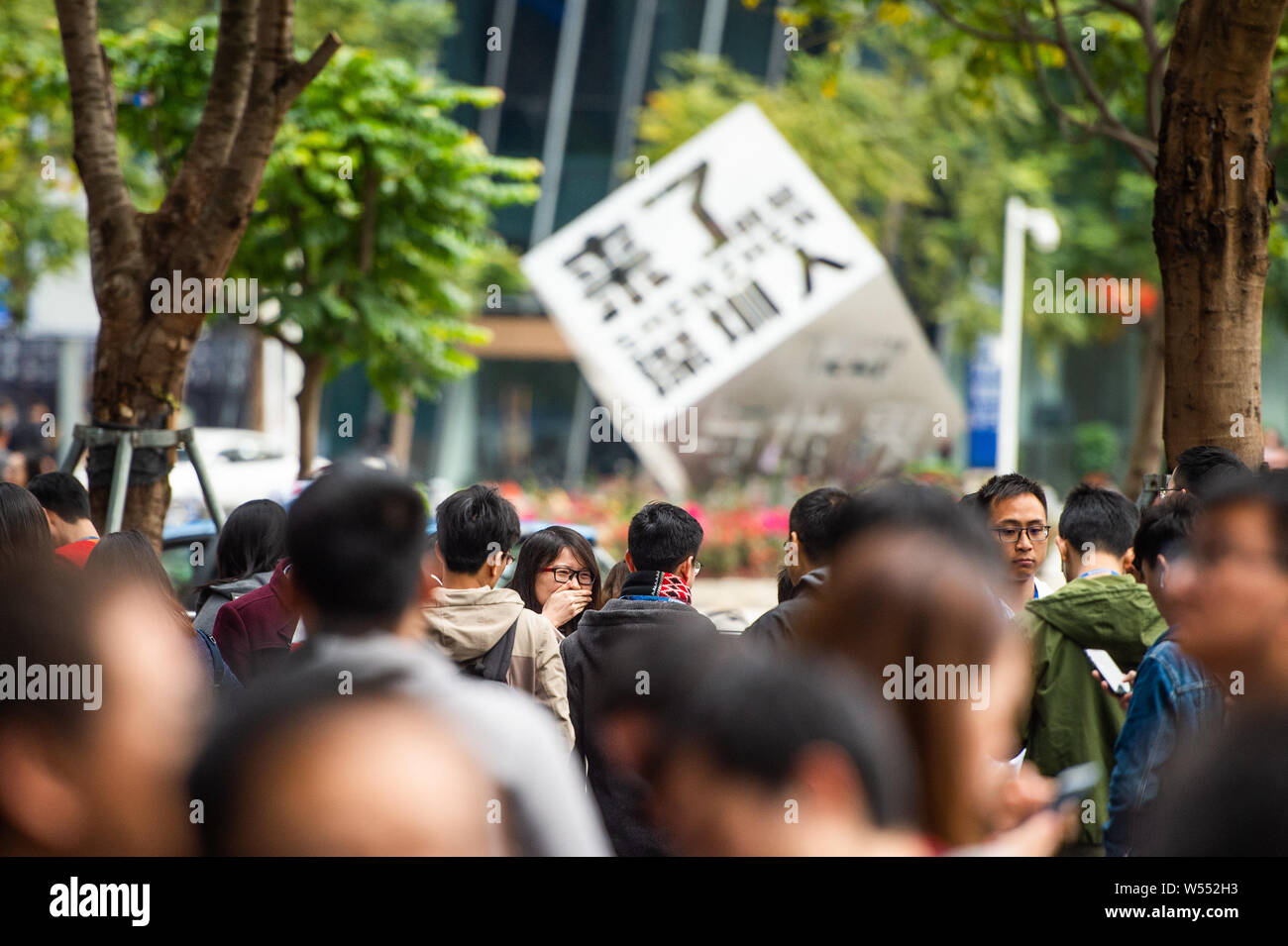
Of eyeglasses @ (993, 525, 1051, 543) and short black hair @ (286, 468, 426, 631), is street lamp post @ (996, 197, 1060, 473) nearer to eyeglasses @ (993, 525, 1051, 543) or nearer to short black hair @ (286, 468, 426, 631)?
eyeglasses @ (993, 525, 1051, 543)

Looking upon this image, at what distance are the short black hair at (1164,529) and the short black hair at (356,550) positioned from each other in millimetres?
2036

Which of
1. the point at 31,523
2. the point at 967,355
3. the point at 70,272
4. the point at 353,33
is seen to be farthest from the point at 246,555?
the point at 967,355

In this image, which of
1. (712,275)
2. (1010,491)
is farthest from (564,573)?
(712,275)

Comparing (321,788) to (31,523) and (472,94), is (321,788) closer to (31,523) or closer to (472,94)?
(31,523)

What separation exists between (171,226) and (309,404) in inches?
200

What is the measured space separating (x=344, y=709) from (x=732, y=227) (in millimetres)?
11547

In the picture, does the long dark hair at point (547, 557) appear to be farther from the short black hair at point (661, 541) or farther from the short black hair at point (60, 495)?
the short black hair at point (60, 495)

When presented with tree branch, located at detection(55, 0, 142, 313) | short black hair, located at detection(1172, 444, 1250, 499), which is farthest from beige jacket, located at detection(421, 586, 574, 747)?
tree branch, located at detection(55, 0, 142, 313)

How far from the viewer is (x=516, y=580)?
4.66 metres

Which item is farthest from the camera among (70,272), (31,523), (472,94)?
(70,272)

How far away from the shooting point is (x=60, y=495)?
16.1 feet

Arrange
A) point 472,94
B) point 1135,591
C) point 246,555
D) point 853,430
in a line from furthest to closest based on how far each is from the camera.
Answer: point 853,430, point 472,94, point 246,555, point 1135,591

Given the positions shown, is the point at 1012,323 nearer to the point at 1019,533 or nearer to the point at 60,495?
the point at 1019,533
